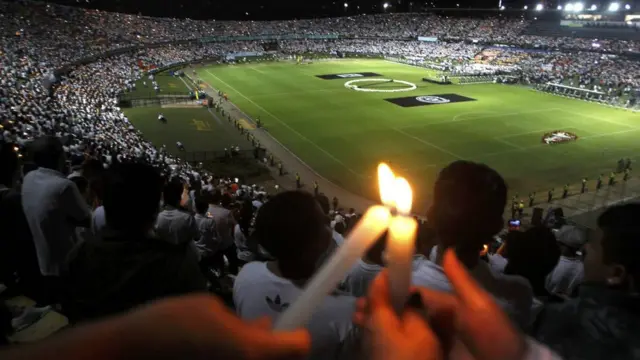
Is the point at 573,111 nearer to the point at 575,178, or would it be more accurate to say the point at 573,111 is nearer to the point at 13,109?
the point at 575,178

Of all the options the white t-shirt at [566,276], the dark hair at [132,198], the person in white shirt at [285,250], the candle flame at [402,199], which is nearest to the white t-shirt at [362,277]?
the person in white shirt at [285,250]

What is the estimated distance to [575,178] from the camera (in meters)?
29.4

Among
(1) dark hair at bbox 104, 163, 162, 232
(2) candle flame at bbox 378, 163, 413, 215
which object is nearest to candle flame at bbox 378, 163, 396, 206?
(2) candle flame at bbox 378, 163, 413, 215

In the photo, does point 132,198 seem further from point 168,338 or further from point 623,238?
point 623,238

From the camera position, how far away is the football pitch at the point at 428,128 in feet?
102

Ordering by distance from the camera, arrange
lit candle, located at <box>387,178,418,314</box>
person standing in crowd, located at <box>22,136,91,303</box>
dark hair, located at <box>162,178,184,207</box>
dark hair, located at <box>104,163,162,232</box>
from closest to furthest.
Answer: lit candle, located at <box>387,178,418,314</box>
dark hair, located at <box>104,163,162,232</box>
person standing in crowd, located at <box>22,136,91,303</box>
dark hair, located at <box>162,178,184,207</box>

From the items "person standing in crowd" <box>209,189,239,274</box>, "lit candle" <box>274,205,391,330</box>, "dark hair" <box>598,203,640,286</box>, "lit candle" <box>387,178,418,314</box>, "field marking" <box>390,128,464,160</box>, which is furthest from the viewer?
"field marking" <box>390,128,464,160</box>

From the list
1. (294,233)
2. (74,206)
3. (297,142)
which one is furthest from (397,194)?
(297,142)

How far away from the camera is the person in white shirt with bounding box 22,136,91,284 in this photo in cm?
548

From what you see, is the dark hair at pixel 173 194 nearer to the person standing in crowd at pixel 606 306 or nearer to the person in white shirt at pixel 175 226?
the person in white shirt at pixel 175 226

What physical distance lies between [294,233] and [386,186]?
1.45 meters

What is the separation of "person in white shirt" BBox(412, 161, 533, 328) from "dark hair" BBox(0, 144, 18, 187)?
5.93 m

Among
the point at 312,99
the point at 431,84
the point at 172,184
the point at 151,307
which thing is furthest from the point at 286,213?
the point at 431,84

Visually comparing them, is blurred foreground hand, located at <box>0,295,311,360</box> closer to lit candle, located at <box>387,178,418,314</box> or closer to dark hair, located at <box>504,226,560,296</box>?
lit candle, located at <box>387,178,418,314</box>
